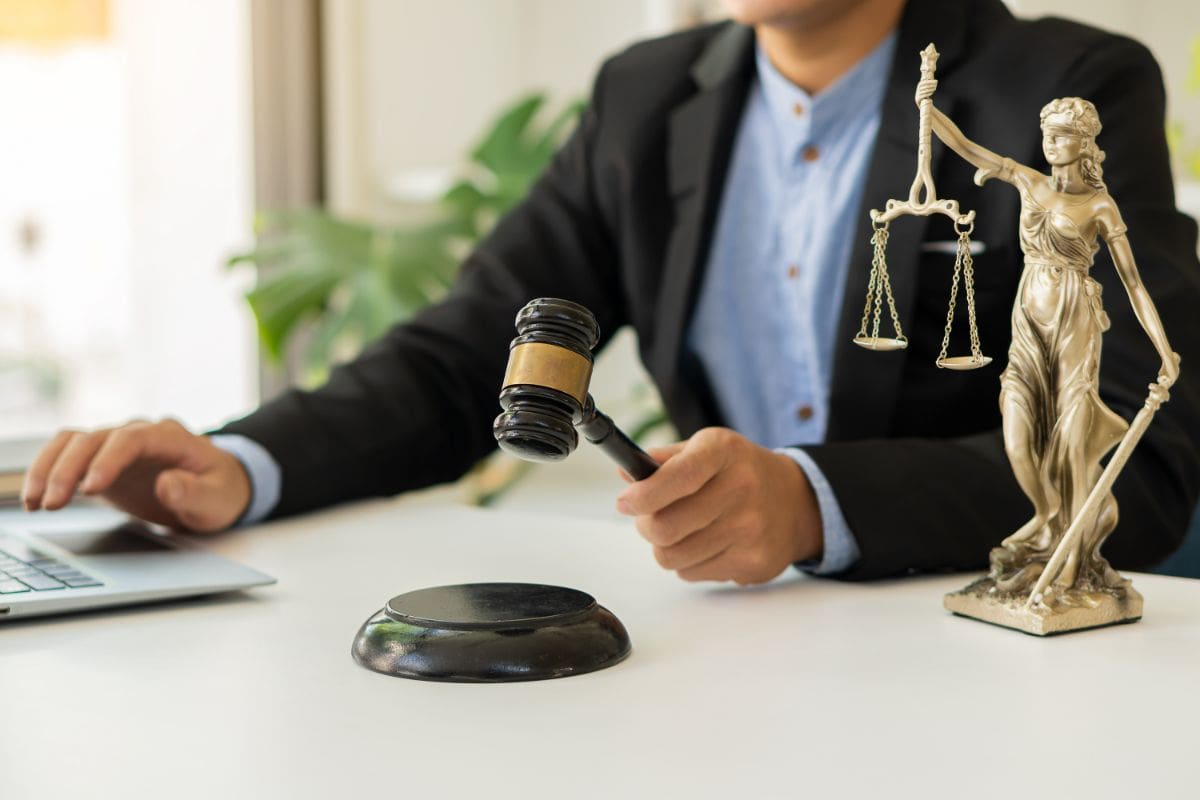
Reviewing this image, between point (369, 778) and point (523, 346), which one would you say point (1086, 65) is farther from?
point (369, 778)

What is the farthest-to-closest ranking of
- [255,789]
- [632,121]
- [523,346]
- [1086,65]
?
[632,121] < [1086,65] < [523,346] < [255,789]

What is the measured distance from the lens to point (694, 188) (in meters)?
1.49

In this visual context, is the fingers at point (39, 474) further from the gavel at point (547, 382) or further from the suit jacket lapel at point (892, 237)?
the suit jacket lapel at point (892, 237)

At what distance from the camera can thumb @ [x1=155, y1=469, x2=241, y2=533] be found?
1.06 meters

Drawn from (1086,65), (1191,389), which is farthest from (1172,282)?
(1086,65)

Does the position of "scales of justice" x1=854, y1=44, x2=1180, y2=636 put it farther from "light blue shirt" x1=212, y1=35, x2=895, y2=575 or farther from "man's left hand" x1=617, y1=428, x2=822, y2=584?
"light blue shirt" x1=212, y1=35, x2=895, y2=575

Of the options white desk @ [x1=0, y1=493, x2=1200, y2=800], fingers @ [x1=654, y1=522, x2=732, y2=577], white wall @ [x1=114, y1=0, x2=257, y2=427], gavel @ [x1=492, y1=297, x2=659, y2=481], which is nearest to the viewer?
white desk @ [x1=0, y1=493, x2=1200, y2=800]

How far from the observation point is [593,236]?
1.61m

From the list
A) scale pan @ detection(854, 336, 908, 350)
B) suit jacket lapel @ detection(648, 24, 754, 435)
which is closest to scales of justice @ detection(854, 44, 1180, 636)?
scale pan @ detection(854, 336, 908, 350)

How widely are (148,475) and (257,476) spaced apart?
0.09 metres

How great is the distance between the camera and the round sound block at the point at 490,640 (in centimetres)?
68

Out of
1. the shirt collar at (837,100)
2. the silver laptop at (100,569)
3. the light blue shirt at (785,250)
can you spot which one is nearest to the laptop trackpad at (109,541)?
the silver laptop at (100,569)

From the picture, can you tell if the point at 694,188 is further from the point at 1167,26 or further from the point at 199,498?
the point at 1167,26

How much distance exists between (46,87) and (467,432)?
7.78ft
